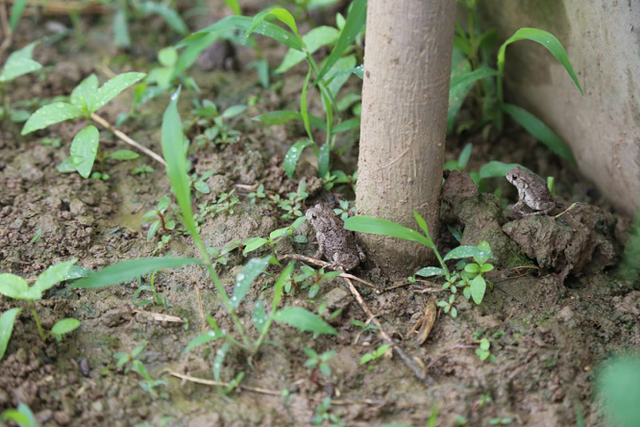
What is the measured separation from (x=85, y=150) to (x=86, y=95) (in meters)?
0.34

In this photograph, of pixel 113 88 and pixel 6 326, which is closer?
pixel 6 326

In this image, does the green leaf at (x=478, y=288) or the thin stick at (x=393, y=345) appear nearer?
the thin stick at (x=393, y=345)

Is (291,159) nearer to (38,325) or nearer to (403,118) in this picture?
(403,118)

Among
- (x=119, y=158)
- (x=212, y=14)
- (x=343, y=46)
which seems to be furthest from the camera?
(x=212, y=14)

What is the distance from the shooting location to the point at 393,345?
2600mm

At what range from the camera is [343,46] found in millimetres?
2842

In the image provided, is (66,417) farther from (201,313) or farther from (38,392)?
(201,313)

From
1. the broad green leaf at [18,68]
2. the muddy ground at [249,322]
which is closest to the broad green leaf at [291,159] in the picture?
the muddy ground at [249,322]

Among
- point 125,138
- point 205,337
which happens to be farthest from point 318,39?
point 205,337

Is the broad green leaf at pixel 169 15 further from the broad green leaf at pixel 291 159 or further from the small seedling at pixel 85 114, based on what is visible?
the broad green leaf at pixel 291 159

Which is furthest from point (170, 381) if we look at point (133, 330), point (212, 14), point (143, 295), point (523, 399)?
point (212, 14)

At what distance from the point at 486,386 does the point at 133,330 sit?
4.91 ft

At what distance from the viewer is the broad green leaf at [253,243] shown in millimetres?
2840

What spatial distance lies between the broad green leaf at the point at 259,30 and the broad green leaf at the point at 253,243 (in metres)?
0.97
